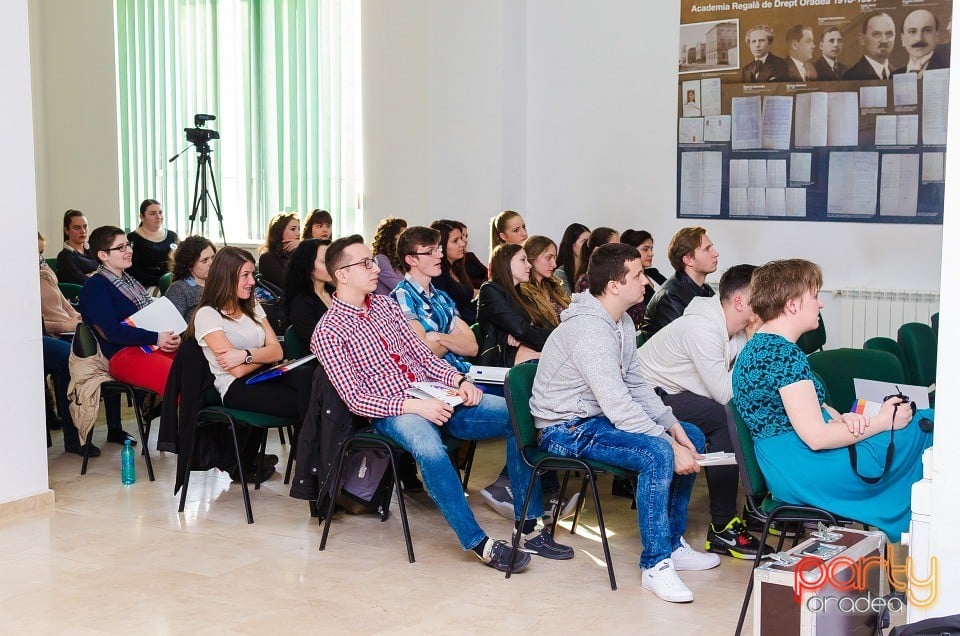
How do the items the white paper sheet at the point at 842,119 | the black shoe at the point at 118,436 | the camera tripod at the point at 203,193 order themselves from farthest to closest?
the camera tripod at the point at 203,193
the white paper sheet at the point at 842,119
the black shoe at the point at 118,436

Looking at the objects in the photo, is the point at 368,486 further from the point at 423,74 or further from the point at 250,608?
the point at 423,74

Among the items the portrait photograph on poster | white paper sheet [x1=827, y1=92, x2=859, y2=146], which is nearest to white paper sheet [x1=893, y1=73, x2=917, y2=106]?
white paper sheet [x1=827, y1=92, x2=859, y2=146]

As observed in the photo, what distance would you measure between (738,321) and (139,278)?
202 inches

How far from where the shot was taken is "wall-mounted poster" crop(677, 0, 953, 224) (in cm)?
668

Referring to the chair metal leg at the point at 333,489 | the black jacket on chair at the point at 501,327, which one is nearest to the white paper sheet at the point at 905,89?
the black jacket on chair at the point at 501,327

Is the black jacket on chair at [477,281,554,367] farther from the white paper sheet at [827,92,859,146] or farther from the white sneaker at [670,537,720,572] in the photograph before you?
the white paper sheet at [827,92,859,146]

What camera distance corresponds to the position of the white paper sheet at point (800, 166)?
23.2 ft

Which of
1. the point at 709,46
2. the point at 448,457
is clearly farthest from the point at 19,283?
the point at 709,46

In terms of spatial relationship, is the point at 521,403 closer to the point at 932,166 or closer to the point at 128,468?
the point at 128,468

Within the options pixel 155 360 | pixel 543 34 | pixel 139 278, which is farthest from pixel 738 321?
pixel 139 278

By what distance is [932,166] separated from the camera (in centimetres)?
671

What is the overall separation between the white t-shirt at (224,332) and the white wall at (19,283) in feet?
2.25

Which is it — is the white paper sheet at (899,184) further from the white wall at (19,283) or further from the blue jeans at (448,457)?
the white wall at (19,283)

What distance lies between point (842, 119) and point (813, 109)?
0.64ft
